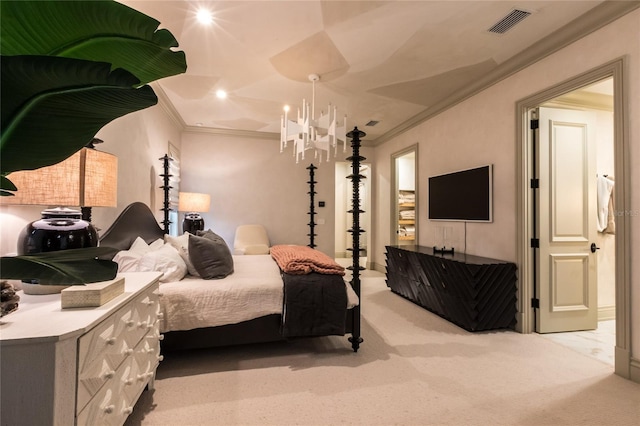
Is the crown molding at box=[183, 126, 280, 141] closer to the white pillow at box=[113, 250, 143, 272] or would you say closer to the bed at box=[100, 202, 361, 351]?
the bed at box=[100, 202, 361, 351]

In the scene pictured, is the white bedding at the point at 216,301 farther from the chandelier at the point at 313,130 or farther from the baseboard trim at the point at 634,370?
the baseboard trim at the point at 634,370

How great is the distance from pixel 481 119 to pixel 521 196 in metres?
1.06

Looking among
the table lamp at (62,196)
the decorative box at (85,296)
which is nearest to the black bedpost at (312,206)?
the table lamp at (62,196)

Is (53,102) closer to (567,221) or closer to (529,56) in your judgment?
(529,56)

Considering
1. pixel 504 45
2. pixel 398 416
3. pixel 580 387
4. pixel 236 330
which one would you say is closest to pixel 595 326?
pixel 580 387

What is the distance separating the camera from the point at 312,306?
2.15m

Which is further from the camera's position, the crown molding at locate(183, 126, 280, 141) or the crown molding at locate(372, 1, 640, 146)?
the crown molding at locate(183, 126, 280, 141)

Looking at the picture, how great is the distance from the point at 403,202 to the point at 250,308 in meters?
4.78

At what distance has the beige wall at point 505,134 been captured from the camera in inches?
77.6

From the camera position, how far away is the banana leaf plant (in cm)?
46

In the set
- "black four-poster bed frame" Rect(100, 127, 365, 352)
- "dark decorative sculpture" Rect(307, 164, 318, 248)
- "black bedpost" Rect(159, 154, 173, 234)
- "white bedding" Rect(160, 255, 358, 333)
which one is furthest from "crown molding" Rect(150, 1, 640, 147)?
"white bedding" Rect(160, 255, 358, 333)

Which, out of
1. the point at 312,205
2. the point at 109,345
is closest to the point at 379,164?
the point at 312,205

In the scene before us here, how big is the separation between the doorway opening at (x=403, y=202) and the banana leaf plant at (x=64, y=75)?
16.3ft

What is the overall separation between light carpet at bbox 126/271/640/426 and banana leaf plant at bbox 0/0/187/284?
4.90 feet
